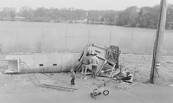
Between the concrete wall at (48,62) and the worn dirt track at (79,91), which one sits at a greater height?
the concrete wall at (48,62)

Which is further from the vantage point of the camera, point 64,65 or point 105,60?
point 64,65

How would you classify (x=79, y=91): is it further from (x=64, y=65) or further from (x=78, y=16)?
(x=78, y=16)

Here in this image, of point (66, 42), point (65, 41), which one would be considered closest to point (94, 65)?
point (66, 42)

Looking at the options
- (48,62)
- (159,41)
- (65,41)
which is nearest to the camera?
(159,41)

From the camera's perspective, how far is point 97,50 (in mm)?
10461

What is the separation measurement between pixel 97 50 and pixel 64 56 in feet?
6.21

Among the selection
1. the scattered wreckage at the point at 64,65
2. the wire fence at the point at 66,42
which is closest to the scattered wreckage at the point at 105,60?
the scattered wreckage at the point at 64,65

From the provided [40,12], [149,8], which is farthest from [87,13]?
[149,8]

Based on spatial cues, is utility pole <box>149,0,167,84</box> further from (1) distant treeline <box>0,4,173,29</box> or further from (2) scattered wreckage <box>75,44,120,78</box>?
(1) distant treeline <box>0,4,173,29</box>

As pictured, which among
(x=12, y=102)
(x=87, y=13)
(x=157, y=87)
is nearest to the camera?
(x=12, y=102)

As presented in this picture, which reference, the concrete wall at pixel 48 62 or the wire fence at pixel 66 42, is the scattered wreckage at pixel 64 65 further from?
the wire fence at pixel 66 42

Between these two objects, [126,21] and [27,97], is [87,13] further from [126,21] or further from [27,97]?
[27,97]

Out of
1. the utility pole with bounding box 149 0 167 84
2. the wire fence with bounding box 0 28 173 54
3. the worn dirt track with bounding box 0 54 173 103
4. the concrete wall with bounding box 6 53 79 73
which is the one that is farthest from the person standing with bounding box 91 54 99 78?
the wire fence with bounding box 0 28 173 54

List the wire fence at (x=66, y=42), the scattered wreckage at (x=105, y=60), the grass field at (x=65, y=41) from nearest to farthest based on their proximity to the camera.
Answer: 1. the scattered wreckage at (x=105, y=60)
2. the wire fence at (x=66, y=42)
3. the grass field at (x=65, y=41)
